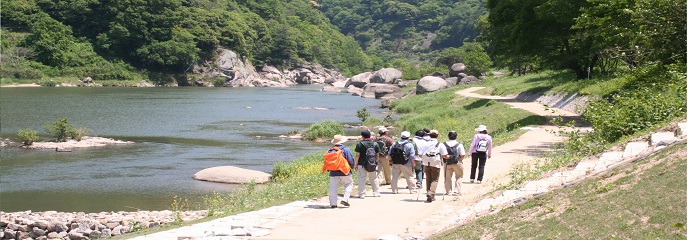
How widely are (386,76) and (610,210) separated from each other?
318ft

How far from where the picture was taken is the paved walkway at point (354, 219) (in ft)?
38.5

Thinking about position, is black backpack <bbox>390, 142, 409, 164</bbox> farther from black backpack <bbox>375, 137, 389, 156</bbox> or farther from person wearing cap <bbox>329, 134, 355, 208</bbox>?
person wearing cap <bbox>329, 134, 355, 208</bbox>

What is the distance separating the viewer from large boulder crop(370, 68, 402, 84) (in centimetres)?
10519

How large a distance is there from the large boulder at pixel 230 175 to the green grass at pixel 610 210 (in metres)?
15.3

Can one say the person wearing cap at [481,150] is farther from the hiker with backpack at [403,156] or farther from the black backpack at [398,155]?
the black backpack at [398,155]

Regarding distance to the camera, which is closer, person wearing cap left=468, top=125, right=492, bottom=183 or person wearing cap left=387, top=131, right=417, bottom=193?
person wearing cap left=387, top=131, right=417, bottom=193

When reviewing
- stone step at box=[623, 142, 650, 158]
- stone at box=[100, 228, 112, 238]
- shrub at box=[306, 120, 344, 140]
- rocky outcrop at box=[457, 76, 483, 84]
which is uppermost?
stone step at box=[623, 142, 650, 158]

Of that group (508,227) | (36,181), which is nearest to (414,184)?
(508,227)

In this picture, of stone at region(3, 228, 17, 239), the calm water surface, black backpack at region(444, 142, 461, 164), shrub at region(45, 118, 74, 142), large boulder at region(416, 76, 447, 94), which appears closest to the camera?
black backpack at region(444, 142, 461, 164)

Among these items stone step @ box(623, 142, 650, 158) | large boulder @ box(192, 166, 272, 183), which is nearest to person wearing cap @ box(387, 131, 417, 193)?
stone step @ box(623, 142, 650, 158)

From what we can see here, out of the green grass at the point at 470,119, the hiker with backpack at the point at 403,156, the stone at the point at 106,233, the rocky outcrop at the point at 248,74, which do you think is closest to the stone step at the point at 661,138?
the hiker with backpack at the point at 403,156

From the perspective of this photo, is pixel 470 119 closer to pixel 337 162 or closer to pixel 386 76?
pixel 337 162

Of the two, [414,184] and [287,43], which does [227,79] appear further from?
[414,184]

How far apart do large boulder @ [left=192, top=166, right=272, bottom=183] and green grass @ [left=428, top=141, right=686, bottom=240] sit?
15.3m
